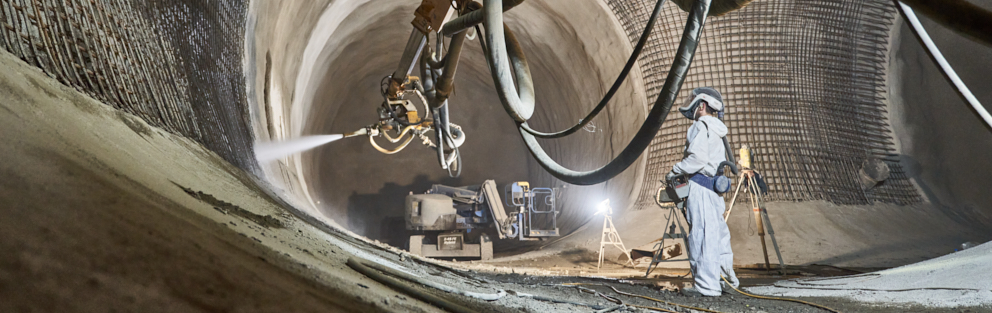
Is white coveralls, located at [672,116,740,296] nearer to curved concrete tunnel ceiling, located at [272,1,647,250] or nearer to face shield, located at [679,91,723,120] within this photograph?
face shield, located at [679,91,723,120]

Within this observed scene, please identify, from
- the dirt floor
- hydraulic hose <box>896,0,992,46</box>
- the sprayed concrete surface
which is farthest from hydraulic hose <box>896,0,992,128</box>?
the dirt floor

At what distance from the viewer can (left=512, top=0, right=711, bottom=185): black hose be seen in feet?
5.43

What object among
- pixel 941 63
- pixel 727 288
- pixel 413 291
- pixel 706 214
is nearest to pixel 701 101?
pixel 706 214

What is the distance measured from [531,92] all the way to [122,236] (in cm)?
209

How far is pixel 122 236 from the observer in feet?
3.51

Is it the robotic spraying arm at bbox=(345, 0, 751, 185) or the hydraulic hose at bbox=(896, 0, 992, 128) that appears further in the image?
the robotic spraying arm at bbox=(345, 0, 751, 185)

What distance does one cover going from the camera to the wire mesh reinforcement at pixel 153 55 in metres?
1.83

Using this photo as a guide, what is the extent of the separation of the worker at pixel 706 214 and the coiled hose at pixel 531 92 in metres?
1.21

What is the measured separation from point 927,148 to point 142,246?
927 centimetres

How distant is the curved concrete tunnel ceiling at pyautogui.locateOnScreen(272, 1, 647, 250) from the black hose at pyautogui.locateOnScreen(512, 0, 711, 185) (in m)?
4.31

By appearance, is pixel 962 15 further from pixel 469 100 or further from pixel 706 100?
pixel 469 100

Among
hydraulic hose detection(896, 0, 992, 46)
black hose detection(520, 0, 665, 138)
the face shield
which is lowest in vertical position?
hydraulic hose detection(896, 0, 992, 46)

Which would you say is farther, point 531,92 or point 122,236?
point 531,92

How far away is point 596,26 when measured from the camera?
25.8 ft
